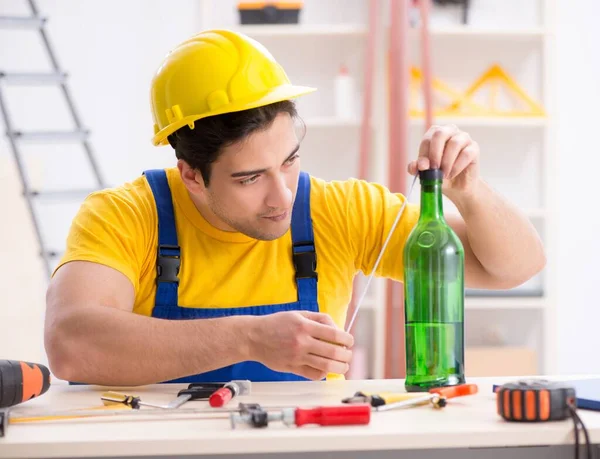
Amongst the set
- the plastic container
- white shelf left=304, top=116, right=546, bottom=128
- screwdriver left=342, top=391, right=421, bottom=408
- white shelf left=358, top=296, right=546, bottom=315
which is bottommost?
white shelf left=358, top=296, right=546, bottom=315

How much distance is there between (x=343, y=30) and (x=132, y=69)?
105 centimetres

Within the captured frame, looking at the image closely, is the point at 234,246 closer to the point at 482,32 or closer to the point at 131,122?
the point at 482,32

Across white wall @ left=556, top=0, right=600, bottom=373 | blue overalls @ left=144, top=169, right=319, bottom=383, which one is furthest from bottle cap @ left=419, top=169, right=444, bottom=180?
white wall @ left=556, top=0, right=600, bottom=373

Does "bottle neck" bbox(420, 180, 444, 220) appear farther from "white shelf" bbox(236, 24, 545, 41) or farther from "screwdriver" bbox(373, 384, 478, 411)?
"white shelf" bbox(236, 24, 545, 41)

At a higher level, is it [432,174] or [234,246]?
[432,174]

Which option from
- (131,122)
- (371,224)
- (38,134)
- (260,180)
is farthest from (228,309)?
(131,122)

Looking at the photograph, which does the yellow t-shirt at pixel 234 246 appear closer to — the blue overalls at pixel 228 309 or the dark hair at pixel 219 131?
the blue overalls at pixel 228 309

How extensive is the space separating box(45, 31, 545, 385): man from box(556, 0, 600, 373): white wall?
2.34 m

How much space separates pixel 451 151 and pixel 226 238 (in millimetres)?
545

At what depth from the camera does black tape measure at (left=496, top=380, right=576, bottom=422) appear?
3.37 ft

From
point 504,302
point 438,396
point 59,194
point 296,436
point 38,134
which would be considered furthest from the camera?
point 504,302

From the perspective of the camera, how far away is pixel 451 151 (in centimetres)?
145

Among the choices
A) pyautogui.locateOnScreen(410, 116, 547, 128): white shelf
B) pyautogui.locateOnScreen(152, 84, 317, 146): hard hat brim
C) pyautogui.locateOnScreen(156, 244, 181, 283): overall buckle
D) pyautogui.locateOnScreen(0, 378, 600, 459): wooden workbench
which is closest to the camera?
pyautogui.locateOnScreen(0, 378, 600, 459): wooden workbench

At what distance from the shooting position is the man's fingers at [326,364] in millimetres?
1271
